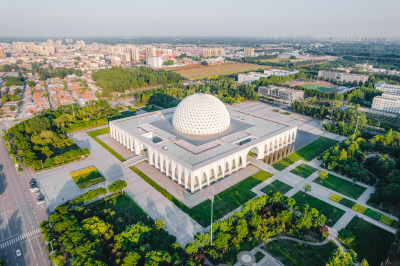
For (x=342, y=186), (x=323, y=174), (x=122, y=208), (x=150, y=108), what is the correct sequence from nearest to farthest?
(x=122, y=208) → (x=342, y=186) → (x=323, y=174) → (x=150, y=108)

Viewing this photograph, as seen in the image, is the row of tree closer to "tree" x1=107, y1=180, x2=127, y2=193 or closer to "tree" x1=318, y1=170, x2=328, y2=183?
"tree" x1=107, y1=180, x2=127, y2=193

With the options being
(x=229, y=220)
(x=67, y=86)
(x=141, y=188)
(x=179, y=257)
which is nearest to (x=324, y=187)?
(x=229, y=220)

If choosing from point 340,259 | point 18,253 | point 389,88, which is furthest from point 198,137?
point 389,88

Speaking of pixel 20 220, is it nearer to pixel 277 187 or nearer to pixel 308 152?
pixel 277 187

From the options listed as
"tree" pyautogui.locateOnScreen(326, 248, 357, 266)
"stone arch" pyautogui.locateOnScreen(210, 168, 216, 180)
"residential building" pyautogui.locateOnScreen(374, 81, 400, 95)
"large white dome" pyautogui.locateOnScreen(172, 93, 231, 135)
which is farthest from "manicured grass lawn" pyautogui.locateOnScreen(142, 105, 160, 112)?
"residential building" pyautogui.locateOnScreen(374, 81, 400, 95)

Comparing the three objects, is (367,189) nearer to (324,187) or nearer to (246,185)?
(324,187)

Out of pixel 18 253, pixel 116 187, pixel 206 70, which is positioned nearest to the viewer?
pixel 18 253
